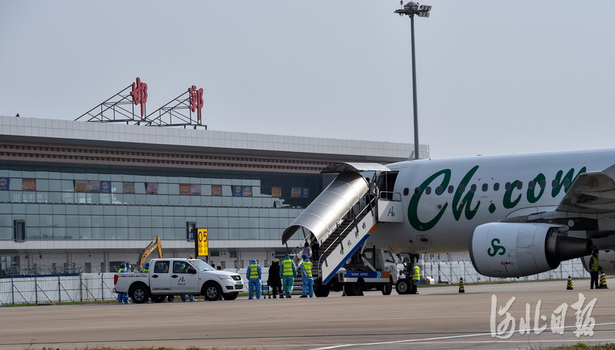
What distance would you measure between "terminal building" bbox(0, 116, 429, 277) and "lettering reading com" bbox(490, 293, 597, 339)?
56623 millimetres

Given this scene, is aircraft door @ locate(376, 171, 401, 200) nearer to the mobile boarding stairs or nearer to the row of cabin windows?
the mobile boarding stairs

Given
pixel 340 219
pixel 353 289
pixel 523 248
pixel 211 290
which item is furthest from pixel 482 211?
pixel 211 290

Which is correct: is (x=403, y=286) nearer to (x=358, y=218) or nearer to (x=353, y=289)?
(x=353, y=289)

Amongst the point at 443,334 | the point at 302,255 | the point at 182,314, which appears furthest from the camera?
the point at 302,255

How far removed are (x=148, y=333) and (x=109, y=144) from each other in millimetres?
60348

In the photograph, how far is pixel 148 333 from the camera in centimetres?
1541

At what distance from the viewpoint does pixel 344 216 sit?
108ft

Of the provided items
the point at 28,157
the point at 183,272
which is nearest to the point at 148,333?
the point at 183,272

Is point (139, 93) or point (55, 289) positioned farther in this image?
point (139, 93)

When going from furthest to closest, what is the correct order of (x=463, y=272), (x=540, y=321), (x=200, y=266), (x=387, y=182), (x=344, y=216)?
(x=463, y=272) < (x=200, y=266) < (x=387, y=182) < (x=344, y=216) < (x=540, y=321)

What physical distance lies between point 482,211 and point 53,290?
2179 cm

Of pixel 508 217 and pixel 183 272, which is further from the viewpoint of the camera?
pixel 183 272

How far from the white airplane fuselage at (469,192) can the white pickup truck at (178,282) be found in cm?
542

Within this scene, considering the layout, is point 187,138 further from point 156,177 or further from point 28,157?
point 28,157
